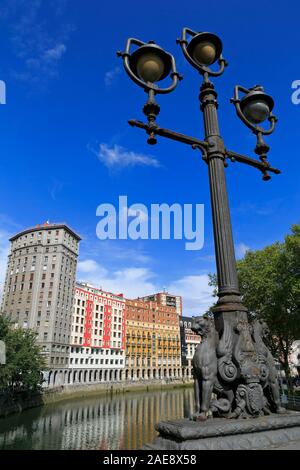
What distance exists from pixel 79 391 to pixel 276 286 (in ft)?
150

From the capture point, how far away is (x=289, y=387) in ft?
105

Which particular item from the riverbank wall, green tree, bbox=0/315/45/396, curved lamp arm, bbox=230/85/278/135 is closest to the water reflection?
the riverbank wall

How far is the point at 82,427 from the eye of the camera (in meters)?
32.0

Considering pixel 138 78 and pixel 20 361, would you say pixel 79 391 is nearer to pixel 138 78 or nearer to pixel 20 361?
pixel 20 361

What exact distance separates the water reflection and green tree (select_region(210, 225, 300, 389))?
1407 cm

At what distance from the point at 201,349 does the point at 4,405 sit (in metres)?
39.7

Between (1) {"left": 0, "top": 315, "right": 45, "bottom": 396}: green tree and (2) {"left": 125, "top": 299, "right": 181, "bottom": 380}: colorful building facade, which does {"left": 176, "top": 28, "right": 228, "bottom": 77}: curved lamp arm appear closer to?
(1) {"left": 0, "top": 315, "right": 45, "bottom": 396}: green tree

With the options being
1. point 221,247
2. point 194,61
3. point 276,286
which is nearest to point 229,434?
point 221,247

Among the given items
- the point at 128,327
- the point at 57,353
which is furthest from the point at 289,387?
the point at 128,327

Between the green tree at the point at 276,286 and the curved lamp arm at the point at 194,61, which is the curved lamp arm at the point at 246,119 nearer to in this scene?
the curved lamp arm at the point at 194,61

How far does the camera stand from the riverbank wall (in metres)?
38.3

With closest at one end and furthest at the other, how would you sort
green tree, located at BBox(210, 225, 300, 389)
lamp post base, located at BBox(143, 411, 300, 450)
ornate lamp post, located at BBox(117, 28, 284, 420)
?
lamp post base, located at BBox(143, 411, 300, 450)
ornate lamp post, located at BBox(117, 28, 284, 420)
green tree, located at BBox(210, 225, 300, 389)

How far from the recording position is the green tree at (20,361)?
36219 mm
